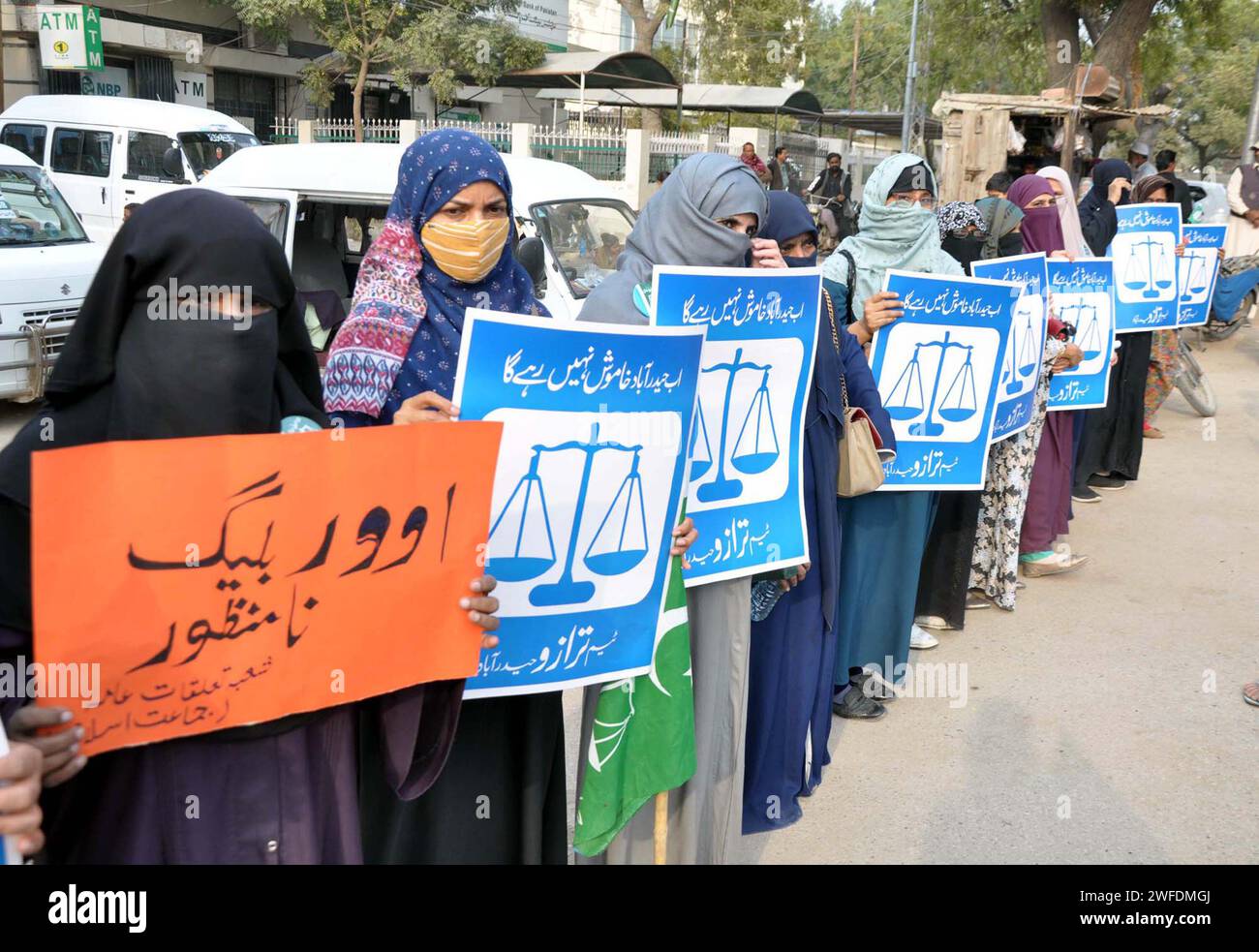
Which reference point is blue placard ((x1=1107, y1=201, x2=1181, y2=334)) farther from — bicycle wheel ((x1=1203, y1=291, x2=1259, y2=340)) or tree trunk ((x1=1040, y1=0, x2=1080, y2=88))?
tree trunk ((x1=1040, y1=0, x2=1080, y2=88))

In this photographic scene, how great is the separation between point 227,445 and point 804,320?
1.81 m

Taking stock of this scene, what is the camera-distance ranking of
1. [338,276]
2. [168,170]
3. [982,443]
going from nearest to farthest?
[982,443] → [338,276] → [168,170]

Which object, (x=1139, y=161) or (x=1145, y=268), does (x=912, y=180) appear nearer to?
(x=1145, y=268)

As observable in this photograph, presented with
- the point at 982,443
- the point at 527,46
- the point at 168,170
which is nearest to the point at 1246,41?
the point at 527,46

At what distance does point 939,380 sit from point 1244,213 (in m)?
10.3

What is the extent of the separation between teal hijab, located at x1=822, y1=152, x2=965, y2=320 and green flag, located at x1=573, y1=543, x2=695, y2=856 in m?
2.06

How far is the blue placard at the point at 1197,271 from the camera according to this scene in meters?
7.55

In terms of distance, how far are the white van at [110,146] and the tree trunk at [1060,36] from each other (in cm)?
1366

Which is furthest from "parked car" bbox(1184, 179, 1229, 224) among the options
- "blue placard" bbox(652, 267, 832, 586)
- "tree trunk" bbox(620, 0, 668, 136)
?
"tree trunk" bbox(620, 0, 668, 136)

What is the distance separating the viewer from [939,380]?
4.35 metres

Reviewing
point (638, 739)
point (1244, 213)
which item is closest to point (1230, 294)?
point (1244, 213)

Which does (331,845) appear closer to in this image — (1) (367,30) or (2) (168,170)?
(2) (168,170)
